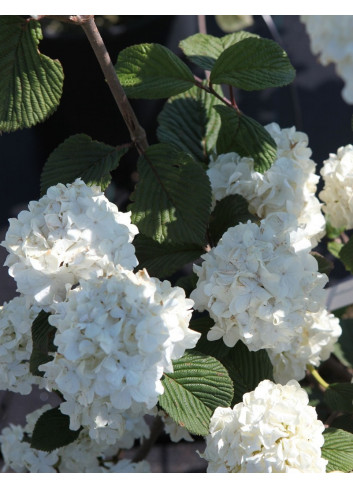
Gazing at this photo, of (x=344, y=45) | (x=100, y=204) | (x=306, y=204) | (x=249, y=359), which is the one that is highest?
(x=344, y=45)

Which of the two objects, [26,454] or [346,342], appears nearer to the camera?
[26,454]

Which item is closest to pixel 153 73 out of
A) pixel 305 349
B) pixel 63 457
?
pixel 305 349

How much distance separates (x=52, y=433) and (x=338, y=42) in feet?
2.14

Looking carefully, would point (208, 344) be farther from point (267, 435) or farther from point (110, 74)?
point (110, 74)

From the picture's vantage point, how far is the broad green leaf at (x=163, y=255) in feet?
3.19

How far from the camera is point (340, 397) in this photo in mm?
1030

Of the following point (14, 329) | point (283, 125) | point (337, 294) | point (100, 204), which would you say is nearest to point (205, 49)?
point (100, 204)

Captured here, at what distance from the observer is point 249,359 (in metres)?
0.92

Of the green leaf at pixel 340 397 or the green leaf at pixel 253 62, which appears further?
the green leaf at pixel 340 397

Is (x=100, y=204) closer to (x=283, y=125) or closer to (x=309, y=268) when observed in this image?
(x=309, y=268)

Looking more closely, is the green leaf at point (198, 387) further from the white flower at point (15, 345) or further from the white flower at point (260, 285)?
the white flower at point (15, 345)

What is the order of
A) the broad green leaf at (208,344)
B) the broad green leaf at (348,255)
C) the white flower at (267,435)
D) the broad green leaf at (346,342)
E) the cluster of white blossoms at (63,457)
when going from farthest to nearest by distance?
the broad green leaf at (346,342), the cluster of white blossoms at (63,457), the broad green leaf at (348,255), the broad green leaf at (208,344), the white flower at (267,435)

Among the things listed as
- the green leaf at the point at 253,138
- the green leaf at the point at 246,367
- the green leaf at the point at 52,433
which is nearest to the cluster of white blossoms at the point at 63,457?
the green leaf at the point at 52,433

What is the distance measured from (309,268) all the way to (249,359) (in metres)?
0.16
